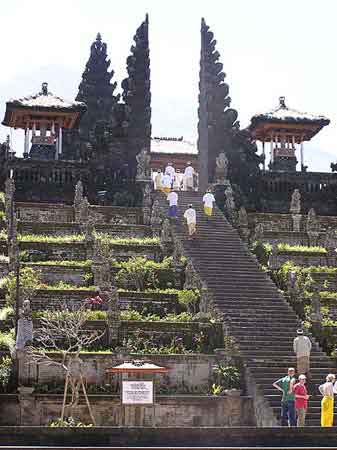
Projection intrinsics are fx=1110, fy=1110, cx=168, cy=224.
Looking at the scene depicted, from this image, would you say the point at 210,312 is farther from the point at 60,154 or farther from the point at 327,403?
the point at 60,154

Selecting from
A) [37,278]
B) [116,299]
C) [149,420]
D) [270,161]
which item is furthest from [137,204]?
[149,420]

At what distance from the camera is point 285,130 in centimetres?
5819

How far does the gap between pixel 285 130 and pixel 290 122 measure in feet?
3.13

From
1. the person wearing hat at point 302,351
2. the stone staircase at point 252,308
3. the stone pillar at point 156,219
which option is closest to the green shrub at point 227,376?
the stone staircase at point 252,308

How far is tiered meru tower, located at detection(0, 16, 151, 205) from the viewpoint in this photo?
51.1 metres

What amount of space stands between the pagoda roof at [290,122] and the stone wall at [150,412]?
101 feet

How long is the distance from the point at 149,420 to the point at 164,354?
84.4 inches

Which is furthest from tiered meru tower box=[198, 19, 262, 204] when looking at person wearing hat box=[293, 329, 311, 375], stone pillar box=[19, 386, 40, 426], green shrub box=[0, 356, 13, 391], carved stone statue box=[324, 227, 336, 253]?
stone pillar box=[19, 386, 40, 426]

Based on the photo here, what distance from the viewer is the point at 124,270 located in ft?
118

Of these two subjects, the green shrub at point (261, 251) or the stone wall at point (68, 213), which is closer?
the green shrub at point (261, 251)

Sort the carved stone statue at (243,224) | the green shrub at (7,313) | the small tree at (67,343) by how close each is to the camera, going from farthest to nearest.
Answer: the carved stone statue at (243,224) < the green shrub at (7,313) < the small tree at (67,343)

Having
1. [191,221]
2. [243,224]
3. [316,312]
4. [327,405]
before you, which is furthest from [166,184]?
[327,405]

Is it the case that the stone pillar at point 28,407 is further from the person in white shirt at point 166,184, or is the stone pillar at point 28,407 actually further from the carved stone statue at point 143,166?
the carved stone statue at point 143,166

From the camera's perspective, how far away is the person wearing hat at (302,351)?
29000 millimetres
